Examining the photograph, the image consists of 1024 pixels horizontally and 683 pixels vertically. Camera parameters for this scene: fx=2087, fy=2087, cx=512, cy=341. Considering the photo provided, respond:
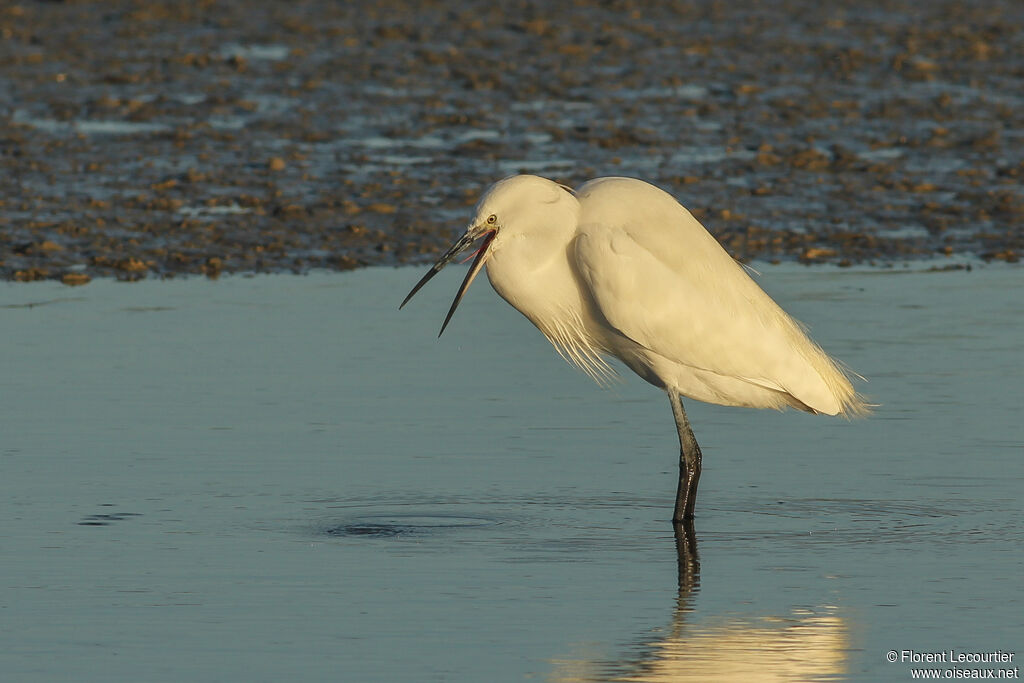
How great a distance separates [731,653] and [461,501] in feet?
6.29

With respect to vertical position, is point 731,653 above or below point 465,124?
above

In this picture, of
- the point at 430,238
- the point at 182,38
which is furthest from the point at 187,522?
the point at 182,38

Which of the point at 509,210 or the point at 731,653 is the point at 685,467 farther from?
the point at 731,653

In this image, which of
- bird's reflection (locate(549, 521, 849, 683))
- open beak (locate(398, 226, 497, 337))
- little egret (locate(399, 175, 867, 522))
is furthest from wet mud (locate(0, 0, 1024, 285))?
bird's reflection (locate(549, 521, 849, 683))

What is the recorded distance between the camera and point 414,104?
56.6 ft

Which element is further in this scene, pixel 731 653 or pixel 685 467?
pixel 685 467

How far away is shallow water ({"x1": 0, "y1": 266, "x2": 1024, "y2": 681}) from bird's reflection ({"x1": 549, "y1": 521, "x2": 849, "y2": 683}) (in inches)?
0.5

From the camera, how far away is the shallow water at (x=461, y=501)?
588 centimetres

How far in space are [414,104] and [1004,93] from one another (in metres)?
5.12

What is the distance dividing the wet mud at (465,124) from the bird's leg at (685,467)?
4647 mm

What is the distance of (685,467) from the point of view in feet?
25.1
